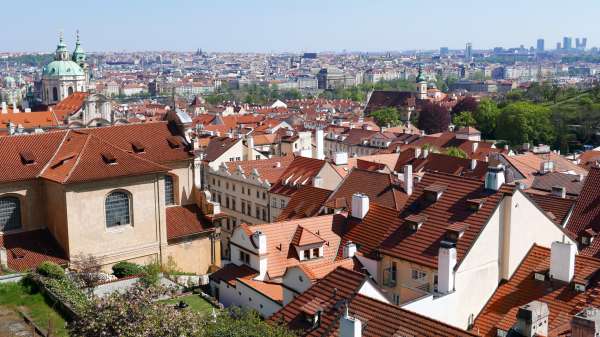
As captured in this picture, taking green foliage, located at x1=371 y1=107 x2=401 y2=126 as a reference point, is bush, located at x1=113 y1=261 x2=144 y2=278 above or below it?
above

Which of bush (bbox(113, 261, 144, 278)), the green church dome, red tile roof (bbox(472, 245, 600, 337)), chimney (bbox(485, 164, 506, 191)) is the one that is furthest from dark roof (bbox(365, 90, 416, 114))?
red tile roof (bbox(472, 245, 600, 337))

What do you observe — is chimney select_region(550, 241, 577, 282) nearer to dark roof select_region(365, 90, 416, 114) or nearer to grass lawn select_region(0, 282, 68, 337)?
grass lawn select_region(0, 282, 68, 337)

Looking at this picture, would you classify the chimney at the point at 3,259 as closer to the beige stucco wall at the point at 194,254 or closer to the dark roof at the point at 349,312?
the beige stucco wall at the point at 194,254

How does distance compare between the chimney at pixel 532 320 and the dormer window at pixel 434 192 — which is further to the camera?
Result: the dormer window at pixel 434 192

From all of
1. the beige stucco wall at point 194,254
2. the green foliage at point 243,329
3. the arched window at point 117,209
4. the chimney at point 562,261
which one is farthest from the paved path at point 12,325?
the chimney at point 562,261

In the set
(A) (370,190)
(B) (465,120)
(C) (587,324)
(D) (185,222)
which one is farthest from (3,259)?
(B) (465,120)

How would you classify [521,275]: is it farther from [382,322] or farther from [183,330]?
[183,330]

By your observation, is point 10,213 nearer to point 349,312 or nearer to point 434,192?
point 434,192

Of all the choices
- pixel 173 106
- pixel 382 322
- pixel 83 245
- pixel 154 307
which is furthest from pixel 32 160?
pixel 382 322
